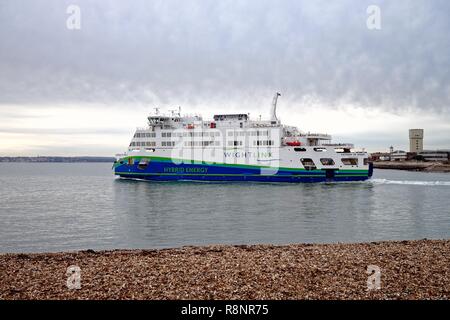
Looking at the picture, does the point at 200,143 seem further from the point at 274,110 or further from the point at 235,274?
the point at 235,274

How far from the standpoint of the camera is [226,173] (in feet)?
133

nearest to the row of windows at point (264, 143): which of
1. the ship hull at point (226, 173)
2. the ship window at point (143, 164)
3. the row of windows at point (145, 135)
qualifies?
the ship hull at point (226, 173)

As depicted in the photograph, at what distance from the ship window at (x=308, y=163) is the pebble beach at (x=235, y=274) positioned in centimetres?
3074

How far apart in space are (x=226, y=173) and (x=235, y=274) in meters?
34.0

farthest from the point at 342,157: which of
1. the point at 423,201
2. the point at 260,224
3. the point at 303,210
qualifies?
the point at 260,224

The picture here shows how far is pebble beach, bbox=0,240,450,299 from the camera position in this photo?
5566mm

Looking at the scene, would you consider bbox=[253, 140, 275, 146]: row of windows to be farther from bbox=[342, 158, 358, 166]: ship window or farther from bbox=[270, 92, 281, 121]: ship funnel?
bbox=[342, 158, 358, 166]: ship window

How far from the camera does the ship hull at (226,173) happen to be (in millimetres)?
38906

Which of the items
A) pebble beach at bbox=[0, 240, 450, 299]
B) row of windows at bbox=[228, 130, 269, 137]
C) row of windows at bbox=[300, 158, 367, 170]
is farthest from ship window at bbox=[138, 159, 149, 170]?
pebble beach at bbox=[0, 240, 450, 299]

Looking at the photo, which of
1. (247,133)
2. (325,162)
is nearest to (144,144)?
(247,133)

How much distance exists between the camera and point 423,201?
25.2 m

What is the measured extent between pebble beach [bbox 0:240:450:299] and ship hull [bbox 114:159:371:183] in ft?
101

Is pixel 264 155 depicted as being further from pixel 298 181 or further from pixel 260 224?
pixel 260 224
